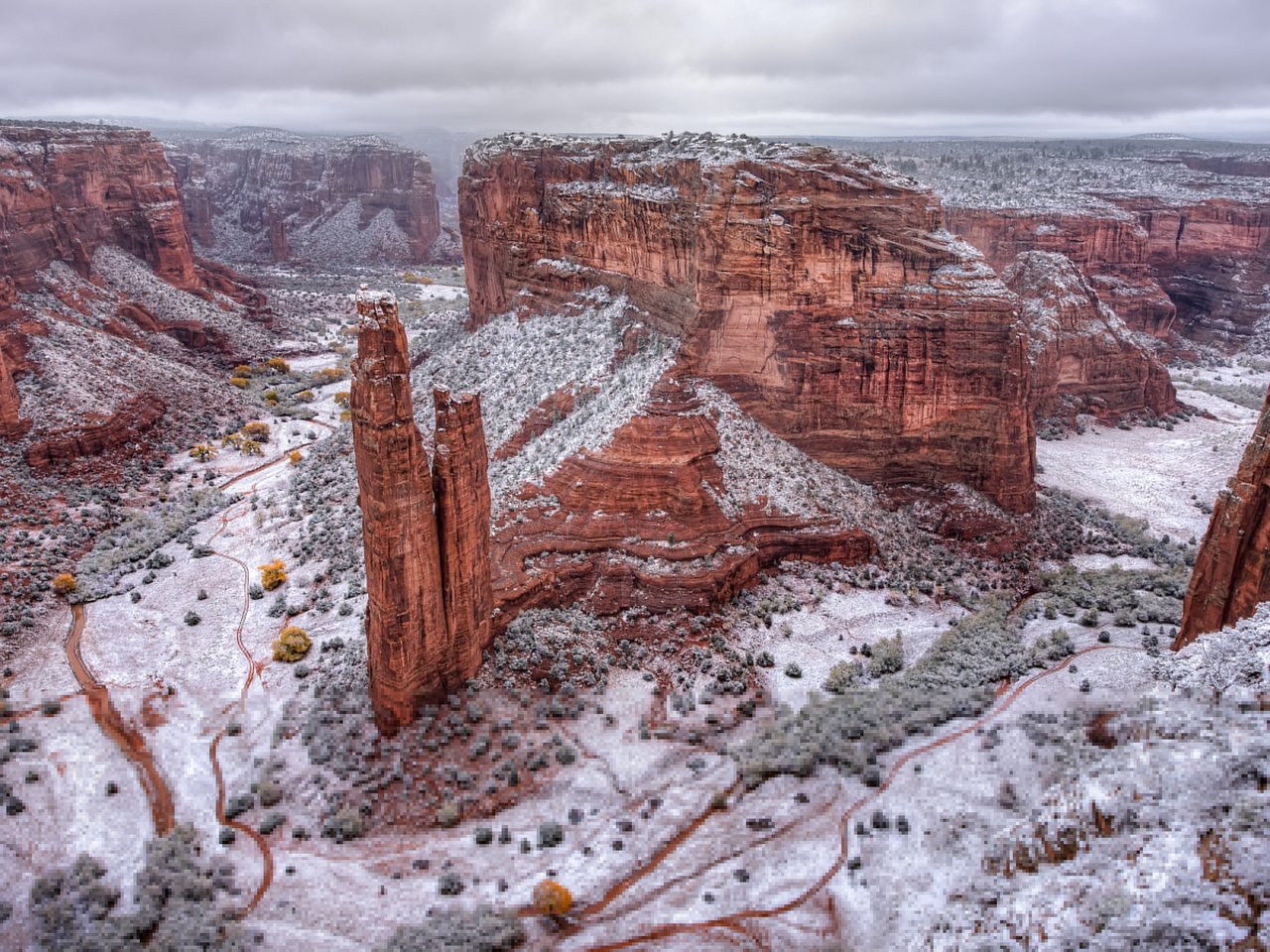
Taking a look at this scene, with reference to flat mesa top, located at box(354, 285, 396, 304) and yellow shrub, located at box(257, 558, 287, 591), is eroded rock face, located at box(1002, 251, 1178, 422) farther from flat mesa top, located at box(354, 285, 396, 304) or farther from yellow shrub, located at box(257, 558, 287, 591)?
yellow shrub, located at box(257, 558, 287, 591)

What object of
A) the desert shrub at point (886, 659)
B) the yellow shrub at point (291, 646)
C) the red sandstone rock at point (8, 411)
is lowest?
the desert shrub at point (886, 659)

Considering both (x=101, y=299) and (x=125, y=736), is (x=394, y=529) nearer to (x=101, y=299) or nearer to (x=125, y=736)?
(x=125, y=736)

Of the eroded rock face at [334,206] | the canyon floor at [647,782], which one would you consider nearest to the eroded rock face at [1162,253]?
the canyon floor at [647,782]

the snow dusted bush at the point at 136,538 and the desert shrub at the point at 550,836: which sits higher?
the snow dusted bush at the point at 136,538

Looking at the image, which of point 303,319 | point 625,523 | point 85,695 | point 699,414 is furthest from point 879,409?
point 303,319

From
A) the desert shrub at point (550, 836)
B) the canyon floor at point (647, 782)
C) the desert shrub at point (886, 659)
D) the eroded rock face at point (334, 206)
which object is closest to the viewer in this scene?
the canyon floor at point (647, 782)

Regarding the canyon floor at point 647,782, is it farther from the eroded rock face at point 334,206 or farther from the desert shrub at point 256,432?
the eroded rock face at point 334,206

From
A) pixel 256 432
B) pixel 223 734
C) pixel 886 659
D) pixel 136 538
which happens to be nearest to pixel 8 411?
pixel 136 538

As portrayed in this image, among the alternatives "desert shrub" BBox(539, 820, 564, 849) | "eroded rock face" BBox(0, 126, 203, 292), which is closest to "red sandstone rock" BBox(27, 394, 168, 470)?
"eroded rock face" BBox(0, 126, 203, 292)
